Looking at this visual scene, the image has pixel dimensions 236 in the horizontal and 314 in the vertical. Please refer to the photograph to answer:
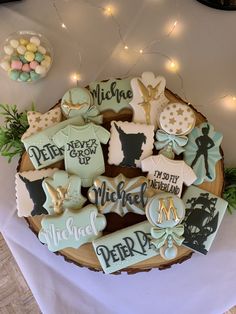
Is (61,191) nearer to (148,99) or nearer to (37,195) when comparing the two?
(37,195)

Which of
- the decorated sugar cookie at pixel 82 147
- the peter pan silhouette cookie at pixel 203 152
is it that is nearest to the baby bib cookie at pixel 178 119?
the peter pan silhouette cookie at pixel 203 152

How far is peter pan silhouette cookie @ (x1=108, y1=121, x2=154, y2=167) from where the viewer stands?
0.99 meters

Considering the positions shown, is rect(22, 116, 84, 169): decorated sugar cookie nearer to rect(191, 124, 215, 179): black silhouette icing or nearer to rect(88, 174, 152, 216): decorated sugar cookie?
rect(88, 174, 152, 216): decorated sugar cookie

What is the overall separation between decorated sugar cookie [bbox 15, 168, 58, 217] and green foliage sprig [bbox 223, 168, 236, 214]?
0.37 meters

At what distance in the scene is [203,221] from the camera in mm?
973

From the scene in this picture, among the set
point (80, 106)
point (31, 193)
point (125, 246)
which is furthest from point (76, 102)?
point (125, 246)

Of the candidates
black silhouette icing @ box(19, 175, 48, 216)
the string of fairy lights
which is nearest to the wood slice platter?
black silhouette icing @ box(19, 175, 48, 216)

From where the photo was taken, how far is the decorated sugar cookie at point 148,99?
1013mm

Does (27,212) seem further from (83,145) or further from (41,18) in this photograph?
(41,18)

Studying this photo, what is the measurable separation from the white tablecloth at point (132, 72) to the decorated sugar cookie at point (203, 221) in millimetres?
75

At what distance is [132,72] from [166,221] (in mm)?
413

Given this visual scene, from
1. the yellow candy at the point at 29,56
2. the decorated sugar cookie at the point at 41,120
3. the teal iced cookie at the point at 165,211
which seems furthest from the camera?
the yellow candy at the point at 29,56

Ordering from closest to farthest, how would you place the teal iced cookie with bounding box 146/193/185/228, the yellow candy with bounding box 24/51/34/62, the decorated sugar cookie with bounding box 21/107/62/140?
the teal iced cookie with bounding box 146/193/185/228 < the decorated sugar cookie with bounding box 21/107/62/140 < the yellow candy with bounding box 24/51/34/62

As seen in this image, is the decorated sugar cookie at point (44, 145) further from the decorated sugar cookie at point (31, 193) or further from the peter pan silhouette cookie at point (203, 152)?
the peter pan silhouette cookie at point (203, 152)
